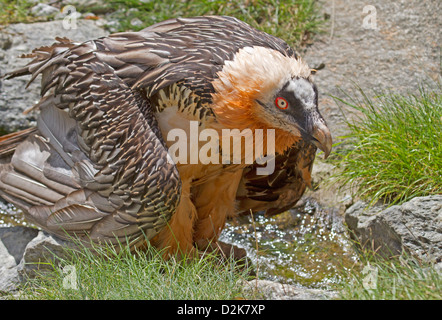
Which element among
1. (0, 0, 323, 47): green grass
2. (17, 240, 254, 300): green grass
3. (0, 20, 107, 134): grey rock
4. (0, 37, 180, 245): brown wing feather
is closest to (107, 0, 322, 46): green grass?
(0, 0, 323, 47): green grass

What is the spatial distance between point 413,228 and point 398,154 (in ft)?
3.19

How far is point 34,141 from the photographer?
500 centimetres

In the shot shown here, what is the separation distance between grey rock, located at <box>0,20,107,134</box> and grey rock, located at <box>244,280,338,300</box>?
361 centimetres

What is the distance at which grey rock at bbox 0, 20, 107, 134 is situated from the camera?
264 inches

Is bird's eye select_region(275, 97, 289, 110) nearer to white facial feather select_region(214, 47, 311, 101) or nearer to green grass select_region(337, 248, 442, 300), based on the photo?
white facial feather select_region(214, 47, 311, 101)

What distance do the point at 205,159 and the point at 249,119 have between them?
0.50m

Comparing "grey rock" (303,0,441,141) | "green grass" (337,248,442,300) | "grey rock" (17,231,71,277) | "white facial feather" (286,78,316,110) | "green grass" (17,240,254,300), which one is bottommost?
"grey rock" (17,231,71,277)

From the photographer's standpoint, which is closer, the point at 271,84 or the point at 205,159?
the point at 271,84

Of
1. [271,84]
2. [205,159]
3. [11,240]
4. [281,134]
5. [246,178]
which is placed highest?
[271,84]

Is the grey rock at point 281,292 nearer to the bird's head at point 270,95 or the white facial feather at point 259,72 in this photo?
the bird's head at point 270,95

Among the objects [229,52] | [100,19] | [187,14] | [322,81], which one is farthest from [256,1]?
[229,52]

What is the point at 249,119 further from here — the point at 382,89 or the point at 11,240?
the point at 382,89

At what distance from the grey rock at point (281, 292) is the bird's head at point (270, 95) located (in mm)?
874

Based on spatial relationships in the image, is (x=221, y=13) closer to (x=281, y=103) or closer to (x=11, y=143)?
(x=11, y=143)
